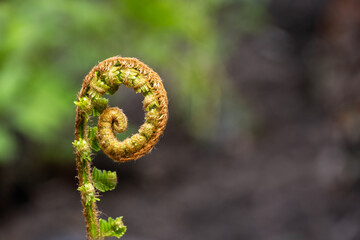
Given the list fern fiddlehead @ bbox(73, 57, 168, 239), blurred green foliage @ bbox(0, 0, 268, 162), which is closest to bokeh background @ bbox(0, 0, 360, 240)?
blurred green foliage @ bbox(0, 0, 268, 162)

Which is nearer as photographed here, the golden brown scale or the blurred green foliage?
the golden brown scale

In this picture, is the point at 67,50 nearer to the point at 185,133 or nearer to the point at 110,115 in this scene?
the point at 185,133

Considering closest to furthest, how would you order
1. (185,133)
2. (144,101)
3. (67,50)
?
(144,101), (67,50), (185,133)

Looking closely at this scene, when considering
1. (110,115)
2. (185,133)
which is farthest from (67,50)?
(110,115)

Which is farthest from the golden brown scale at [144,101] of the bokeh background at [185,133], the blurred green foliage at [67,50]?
the blurred green foliage at [67,50]

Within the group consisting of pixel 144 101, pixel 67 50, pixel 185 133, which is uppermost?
pixel 185 133

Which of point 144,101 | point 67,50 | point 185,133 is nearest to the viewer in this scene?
point 144,101

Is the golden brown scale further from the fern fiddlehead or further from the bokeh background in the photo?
the bokeh background
